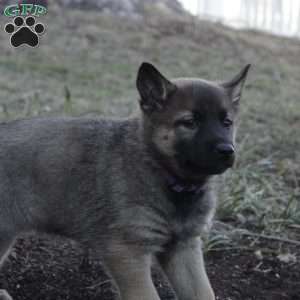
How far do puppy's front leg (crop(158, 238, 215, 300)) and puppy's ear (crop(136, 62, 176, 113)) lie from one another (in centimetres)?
85

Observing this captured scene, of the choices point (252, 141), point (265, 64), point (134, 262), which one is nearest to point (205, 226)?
point (134, 262)

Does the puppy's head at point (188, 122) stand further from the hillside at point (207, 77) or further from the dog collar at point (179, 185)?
the hillside at point (207, 77)

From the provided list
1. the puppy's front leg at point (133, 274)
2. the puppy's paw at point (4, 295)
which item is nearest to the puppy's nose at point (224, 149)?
the puppy's front leg at point (133, 274)

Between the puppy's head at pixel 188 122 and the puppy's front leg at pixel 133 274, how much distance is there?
519 mm

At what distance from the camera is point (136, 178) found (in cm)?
359

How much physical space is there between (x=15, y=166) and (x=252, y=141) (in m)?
4.03

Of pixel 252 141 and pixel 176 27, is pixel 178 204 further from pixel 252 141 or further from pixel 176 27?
pixel 176 27

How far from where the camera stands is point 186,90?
11.6 feet

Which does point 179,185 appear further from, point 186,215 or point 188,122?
point 188,122

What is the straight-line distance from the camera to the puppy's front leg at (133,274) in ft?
11.3

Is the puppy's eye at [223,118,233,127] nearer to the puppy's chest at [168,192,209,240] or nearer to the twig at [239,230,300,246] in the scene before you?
the puppy's chest at [168,192,209,240]

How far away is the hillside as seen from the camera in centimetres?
439

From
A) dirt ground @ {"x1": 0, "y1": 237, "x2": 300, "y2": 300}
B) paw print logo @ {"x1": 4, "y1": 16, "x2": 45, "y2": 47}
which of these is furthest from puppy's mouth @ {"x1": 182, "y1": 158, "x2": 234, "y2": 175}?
paw print logo @ {"x1": 4, "y1": 16, "x2": 45, "y2": 47}

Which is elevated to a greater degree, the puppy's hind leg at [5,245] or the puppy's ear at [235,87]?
the puppy's ear at [235,87]
